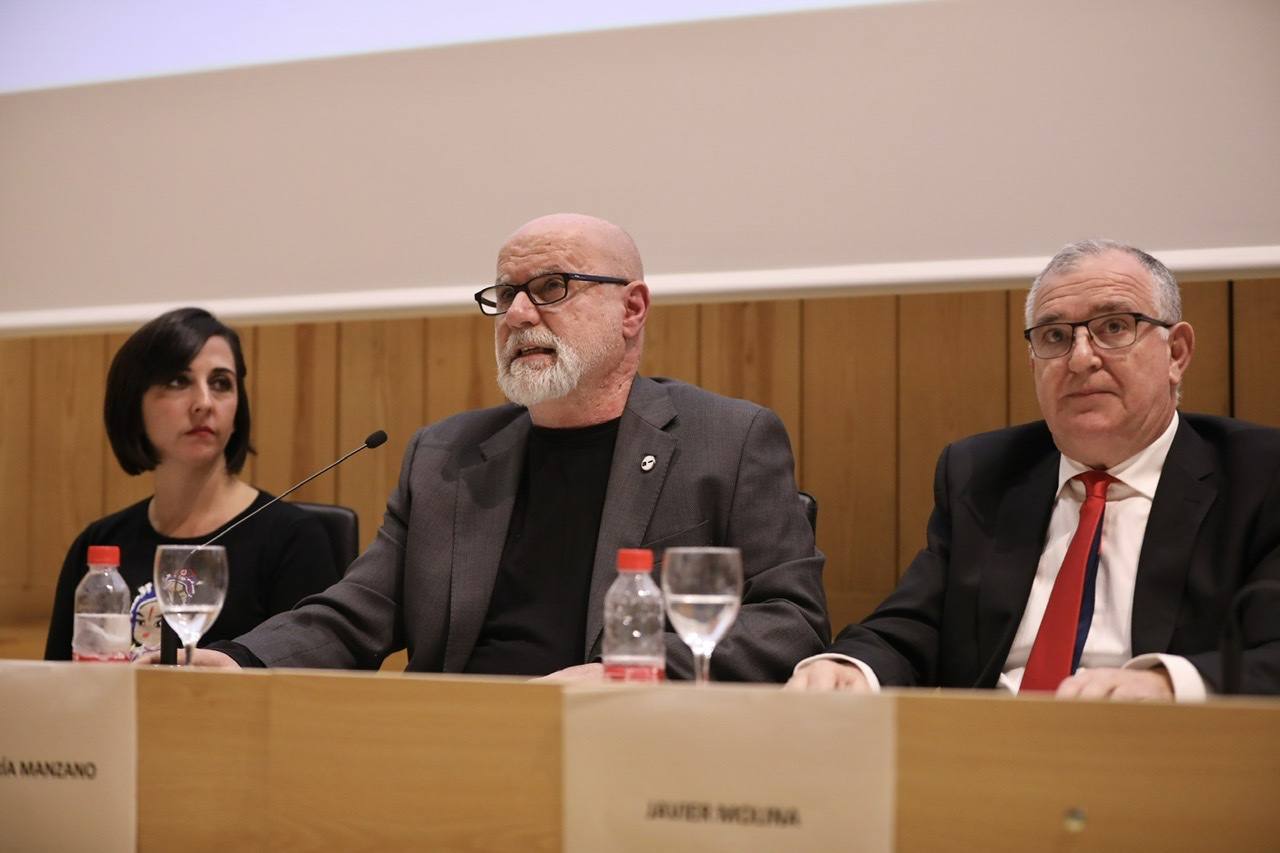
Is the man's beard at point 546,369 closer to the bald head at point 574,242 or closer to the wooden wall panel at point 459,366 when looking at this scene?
the bald head at point 574,242

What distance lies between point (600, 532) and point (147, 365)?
1390mm

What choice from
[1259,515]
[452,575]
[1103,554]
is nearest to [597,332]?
[452,575]

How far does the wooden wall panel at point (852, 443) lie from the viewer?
3.21m

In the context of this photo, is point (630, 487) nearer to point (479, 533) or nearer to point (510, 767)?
point (479, 533)

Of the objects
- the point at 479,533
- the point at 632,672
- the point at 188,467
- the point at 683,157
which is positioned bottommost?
the point at 632,672

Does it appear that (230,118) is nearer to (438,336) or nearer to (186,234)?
(186,234)

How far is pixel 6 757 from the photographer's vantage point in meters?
1.54

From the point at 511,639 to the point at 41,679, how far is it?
0.98 m

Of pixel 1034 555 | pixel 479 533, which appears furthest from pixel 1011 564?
pixel 479 533

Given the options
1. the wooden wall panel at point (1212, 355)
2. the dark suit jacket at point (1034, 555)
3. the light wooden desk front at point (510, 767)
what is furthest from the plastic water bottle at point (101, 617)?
the wooden wall panel at point (1212, 355)

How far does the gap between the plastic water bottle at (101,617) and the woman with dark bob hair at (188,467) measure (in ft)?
3.11

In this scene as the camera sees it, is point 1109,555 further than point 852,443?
No

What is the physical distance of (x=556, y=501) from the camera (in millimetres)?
2504

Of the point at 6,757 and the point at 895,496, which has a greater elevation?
the point at 895,496
